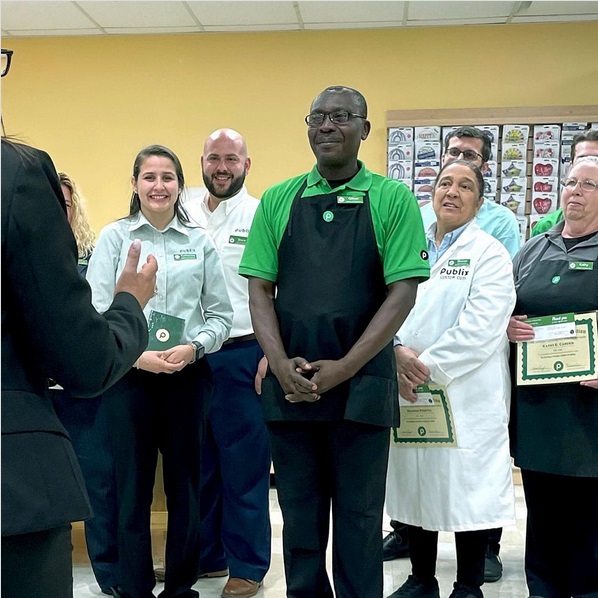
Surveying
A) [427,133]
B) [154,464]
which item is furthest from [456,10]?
[154,464]

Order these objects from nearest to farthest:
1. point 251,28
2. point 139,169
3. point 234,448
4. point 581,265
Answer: point 581,265 < point 139,169 < point 234,448 < point 251,28

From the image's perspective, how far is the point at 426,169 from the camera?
579cm

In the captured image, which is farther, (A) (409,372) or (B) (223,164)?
(B) (223,164)

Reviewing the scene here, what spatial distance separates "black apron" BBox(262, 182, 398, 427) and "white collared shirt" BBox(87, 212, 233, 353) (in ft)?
1.90

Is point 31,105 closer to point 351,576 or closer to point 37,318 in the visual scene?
point 351,576

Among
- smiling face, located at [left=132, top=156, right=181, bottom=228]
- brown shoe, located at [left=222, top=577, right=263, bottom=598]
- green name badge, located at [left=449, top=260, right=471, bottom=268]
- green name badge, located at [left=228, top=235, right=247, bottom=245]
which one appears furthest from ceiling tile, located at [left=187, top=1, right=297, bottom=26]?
brown shoe, located at [left=222, top=577, right=263, bottom=598]

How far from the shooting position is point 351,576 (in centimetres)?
229

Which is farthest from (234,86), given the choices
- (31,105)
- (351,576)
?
(351,576)

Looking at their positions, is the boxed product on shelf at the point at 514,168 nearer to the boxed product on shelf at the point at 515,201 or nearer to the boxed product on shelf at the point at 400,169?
the boxed product on shelf at the point at 515,201

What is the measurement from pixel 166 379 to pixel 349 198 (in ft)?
3.12

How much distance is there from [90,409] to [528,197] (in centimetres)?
386

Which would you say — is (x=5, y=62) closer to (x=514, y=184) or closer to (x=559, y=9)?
(x=514, y=184)

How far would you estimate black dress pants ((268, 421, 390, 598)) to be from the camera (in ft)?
7.45

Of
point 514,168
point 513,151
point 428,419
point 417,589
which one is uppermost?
point 513,151
